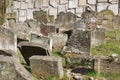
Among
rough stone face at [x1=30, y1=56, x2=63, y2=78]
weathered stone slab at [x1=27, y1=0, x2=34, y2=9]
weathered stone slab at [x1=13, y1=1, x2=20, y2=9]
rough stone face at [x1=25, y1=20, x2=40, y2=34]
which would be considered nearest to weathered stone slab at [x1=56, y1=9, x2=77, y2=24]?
rough stone face at [x1=25, y1=20, x2=40, y2=34]

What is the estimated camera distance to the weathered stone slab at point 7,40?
36.1 ft

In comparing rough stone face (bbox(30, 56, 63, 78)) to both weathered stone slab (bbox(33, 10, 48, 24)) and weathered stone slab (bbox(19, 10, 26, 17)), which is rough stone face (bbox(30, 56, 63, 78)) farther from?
weathered stone slab (bbox(19, 10, 26, 17))

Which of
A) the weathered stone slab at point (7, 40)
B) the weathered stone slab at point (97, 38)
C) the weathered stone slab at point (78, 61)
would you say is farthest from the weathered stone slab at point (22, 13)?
the weathered stone slab at point (78, 61)

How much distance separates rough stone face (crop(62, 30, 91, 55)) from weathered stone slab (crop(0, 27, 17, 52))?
58.5 inches

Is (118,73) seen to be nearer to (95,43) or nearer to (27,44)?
(27,44)

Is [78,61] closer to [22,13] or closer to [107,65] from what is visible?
[107,65]

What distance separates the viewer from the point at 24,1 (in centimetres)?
2261

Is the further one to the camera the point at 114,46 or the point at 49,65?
the point at 114,46

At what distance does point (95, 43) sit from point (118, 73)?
407 centimetres

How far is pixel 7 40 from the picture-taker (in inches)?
438

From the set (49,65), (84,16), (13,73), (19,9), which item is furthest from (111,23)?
(13,73)

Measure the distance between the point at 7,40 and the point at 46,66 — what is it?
3083 millimetres

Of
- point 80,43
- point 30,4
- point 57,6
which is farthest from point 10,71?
point 57,6

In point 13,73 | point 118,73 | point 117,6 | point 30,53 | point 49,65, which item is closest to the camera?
point 13,73
